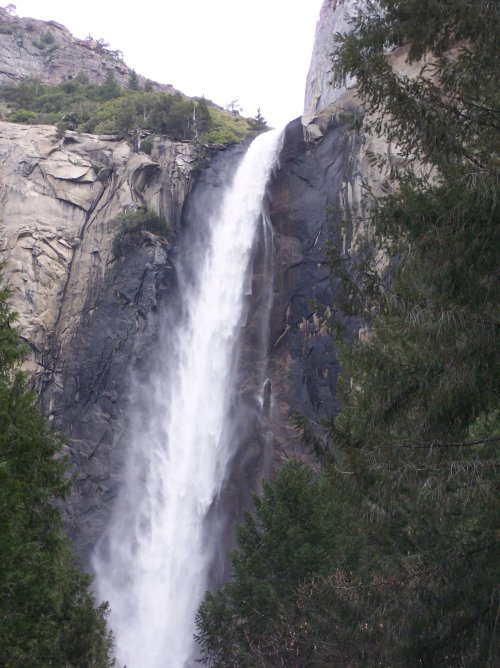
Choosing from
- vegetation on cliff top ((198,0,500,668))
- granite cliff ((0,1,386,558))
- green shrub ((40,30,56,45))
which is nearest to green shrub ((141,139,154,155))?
granite cliff ((0,1,386,558))

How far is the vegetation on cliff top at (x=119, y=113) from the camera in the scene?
4066cm

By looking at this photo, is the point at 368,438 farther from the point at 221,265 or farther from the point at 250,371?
the point at 221,265

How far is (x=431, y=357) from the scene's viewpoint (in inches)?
322

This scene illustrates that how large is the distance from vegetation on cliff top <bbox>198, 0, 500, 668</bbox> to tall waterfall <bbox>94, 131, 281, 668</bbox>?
17.6 m

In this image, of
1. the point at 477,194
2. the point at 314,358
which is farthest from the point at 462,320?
the point at 314,358

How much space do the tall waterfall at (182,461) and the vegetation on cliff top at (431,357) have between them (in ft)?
57.6

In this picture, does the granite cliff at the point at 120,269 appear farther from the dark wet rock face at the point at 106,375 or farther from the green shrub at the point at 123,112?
the green shrub at the point at 123,112

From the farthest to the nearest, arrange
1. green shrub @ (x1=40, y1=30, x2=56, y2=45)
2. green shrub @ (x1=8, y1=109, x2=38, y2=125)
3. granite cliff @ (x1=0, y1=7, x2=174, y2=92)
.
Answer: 1. green shrub @ (x1=40, y1=30, x2=56, y2=45)
2. granite cliff @ (x1=0, y1=7, x2=174, y2=92)
3. green shrub @ (x1=8, y1=109, x2=38, y2=125)

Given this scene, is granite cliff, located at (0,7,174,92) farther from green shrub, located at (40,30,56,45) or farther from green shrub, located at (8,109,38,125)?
green shrub, located at (8,109,38,125)

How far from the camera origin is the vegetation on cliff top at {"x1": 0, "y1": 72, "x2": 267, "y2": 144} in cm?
4066

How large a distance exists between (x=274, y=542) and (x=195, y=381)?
1518 cm

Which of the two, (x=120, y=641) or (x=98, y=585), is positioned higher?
(x=98, y=585)

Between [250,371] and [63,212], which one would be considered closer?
[250,371]

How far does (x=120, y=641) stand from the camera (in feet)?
85.5
